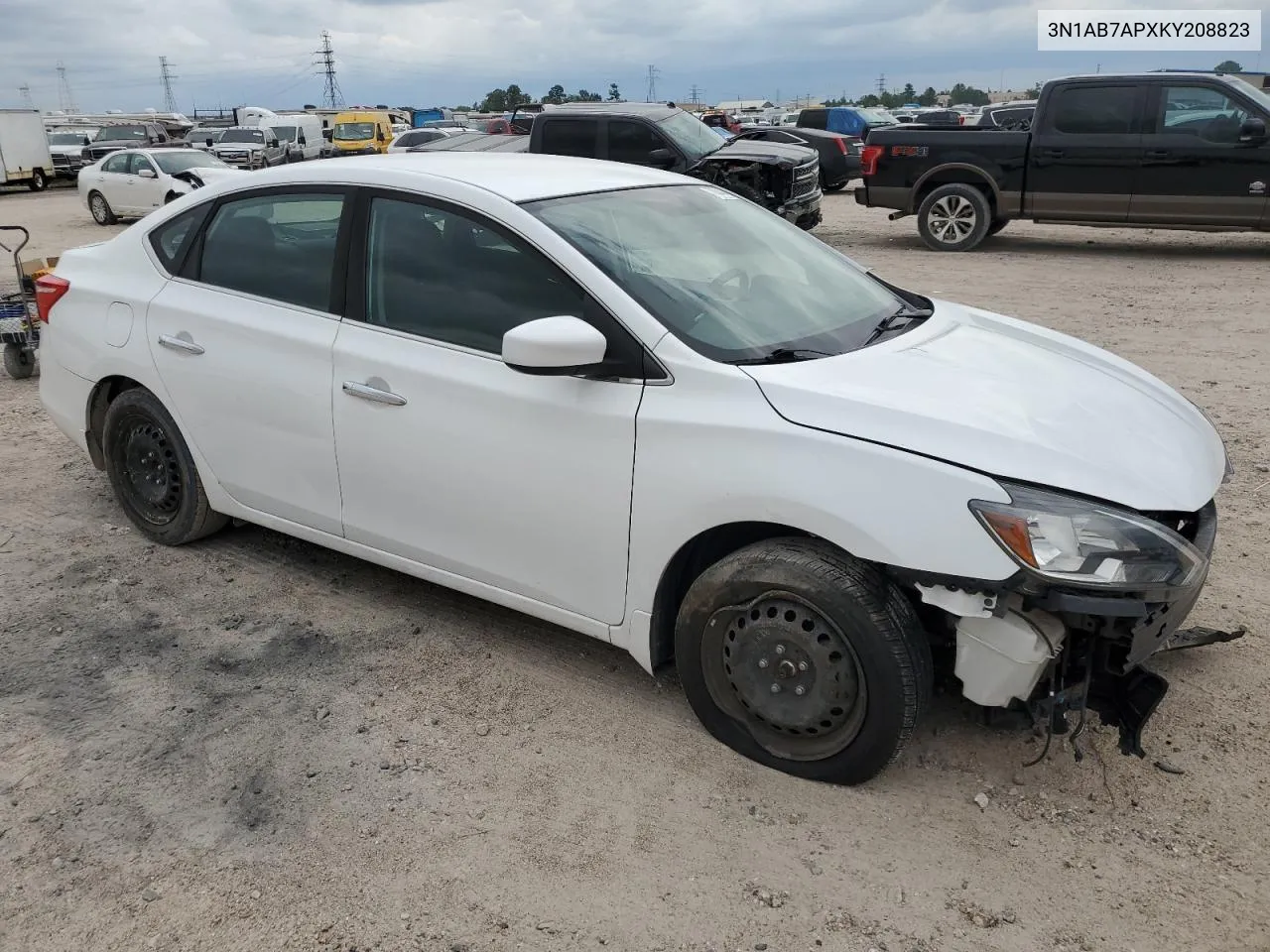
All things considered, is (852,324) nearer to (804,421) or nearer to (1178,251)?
(804,421)

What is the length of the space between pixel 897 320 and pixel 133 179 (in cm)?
1918

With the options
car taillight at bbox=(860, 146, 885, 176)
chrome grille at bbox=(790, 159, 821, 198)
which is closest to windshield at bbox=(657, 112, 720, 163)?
chrome grille at bbox=(790, 159, 821, 198)

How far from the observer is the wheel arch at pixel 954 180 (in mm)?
13219

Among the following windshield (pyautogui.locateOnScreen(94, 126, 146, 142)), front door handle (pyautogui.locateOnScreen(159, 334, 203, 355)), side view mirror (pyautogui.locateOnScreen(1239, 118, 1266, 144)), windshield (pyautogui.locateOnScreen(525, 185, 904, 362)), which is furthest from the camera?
windshield (pyautogui.locateOnScreen(94, 126, 146, 142))

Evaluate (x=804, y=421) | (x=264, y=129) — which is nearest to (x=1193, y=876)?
(x=804, y=421)

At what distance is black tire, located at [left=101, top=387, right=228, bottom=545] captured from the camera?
4.49m

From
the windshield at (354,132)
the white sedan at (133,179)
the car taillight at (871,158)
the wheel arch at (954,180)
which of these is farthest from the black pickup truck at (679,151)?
the windshield at (354,132)

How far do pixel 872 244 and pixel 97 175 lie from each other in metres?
14.5

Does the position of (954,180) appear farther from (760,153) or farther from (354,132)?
(354,132)

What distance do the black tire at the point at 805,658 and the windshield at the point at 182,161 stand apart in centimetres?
1883

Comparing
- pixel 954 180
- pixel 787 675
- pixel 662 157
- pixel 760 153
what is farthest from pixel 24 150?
pixel 787 675

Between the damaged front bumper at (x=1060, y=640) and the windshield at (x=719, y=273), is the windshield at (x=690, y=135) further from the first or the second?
the damaged front bumper at (x=1060, y=640)

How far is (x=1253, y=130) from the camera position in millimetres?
11711

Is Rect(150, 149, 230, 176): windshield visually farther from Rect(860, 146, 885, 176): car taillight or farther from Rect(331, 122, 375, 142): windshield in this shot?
Rect(331, 122, 375, 142): windshield
